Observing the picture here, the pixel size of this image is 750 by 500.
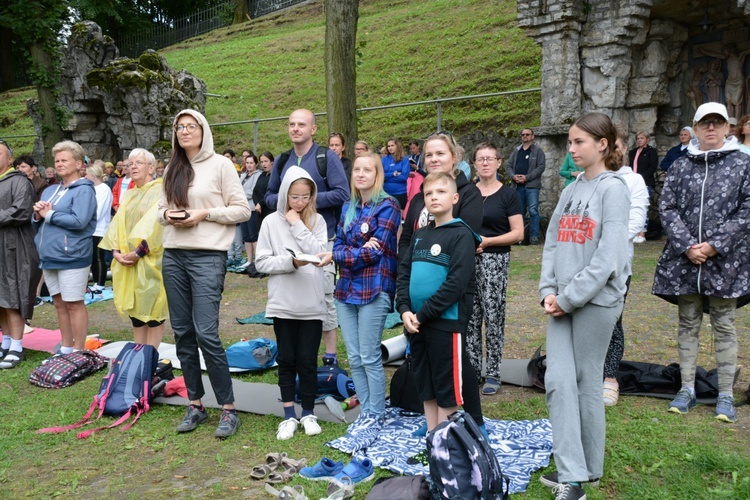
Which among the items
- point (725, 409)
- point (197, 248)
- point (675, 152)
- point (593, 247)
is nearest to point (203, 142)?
point (197, 248)

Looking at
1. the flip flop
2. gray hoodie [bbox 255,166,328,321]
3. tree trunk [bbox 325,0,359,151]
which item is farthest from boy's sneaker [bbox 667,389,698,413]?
tree trunk [bbox 325,0,359,151]

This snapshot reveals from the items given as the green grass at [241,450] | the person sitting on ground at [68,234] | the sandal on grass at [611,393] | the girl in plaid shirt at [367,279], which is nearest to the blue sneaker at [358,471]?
the green grass at [241,450]

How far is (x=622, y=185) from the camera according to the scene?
360 cm

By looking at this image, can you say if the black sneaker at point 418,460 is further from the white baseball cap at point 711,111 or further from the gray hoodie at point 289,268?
the white baseball cap at point 711,111

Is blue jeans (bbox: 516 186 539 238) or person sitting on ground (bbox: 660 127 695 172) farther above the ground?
person sitting on ground (bbox: 660 127 695 172)

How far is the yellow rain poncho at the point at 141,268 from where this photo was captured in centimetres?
588

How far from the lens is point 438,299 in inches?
157

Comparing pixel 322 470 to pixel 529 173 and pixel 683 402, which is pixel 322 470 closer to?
pixel 683 402

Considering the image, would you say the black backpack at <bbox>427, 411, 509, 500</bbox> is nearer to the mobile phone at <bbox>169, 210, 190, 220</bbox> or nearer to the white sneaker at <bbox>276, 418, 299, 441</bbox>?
the white sneaker at <bbox>276, 418, 299, 441</bbox>

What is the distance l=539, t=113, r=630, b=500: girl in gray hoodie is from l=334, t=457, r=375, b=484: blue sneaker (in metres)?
1.06

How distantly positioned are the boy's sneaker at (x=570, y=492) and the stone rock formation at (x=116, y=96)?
13.0 m

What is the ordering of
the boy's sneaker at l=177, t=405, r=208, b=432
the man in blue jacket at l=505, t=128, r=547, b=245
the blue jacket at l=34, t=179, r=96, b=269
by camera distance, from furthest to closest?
the man in blue jacket at l=505, t=128, r=547, b=245, the blue jacket at l=34, t=179, r=96, b=269, the boy's sneaker at l=177, t=405, r=208, b=432

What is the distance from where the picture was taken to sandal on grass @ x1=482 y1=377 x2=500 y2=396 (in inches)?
214

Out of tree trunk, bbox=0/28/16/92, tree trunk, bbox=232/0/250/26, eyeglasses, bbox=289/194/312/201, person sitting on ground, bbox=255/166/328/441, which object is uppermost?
tree trunk, bbox=232/0/250/26
